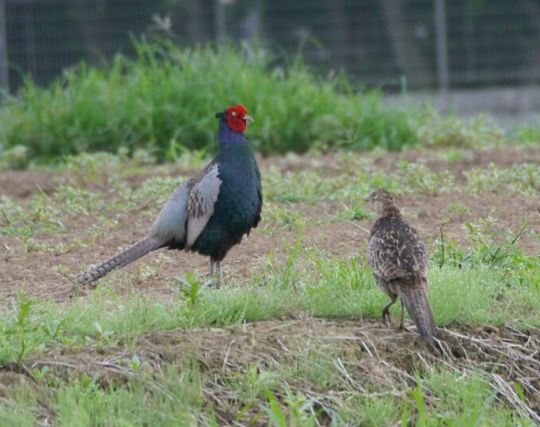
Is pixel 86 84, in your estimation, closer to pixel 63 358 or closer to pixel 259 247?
pixel 259 247

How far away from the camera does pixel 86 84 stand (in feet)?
49.5

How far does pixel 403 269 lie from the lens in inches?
295

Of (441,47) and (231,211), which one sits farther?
(441,47)

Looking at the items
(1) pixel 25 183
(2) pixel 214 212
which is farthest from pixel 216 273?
(1) pixel 25 183

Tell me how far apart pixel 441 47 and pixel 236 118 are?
10.7 meters

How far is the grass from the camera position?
6898mm

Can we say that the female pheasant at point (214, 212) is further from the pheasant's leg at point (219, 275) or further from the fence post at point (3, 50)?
the fence post at point (3, 50)

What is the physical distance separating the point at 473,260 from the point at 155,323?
2300 mm

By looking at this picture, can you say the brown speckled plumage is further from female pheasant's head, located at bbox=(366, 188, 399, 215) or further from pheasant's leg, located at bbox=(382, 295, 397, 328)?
female pheasant's head, located at bbox=(366, 188, 399, 215)

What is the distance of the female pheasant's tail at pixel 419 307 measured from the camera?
7449 mm

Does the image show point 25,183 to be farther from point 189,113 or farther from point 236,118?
point 236,118

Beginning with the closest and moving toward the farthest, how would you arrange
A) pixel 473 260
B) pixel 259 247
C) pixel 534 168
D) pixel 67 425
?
1. pixel 67 425
2. pixel 473 260
3. pixel 259 247
4. pixel 534 168

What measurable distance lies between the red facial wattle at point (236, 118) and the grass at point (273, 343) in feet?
2.63

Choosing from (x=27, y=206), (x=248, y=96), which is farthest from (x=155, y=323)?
(x=248, y=96)
